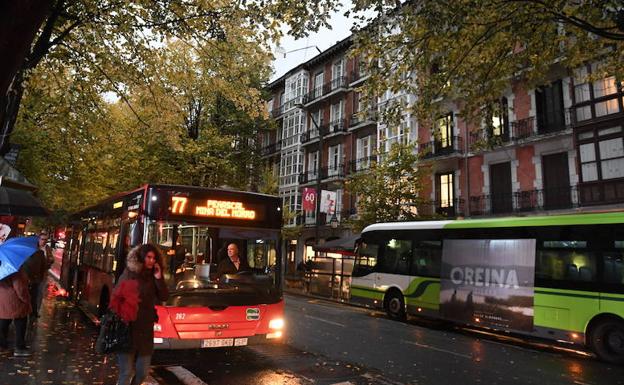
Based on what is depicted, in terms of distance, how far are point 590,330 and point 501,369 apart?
11.7ft

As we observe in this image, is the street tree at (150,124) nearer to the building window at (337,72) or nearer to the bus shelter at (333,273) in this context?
the building window at (337,72)

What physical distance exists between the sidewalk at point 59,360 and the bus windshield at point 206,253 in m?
1.66

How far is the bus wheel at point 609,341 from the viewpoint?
31.4ft

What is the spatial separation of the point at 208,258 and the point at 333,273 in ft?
52.4

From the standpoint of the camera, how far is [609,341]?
981 centimetres

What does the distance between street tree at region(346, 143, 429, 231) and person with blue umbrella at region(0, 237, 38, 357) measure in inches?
772

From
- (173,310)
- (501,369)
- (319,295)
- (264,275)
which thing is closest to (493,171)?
(319,295)

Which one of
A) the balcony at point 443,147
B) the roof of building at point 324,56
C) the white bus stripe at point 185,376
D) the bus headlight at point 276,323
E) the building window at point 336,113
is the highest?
the roof of building at point 324,56

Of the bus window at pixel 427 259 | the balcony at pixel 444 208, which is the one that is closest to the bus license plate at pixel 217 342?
the bus window at pixel 427 259

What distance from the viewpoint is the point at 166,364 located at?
744 centimetres

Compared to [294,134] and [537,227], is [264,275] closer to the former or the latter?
[537,227]

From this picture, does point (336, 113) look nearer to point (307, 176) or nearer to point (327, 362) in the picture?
point (307, 176)

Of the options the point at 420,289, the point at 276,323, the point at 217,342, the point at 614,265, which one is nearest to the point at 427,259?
the point at 420,289

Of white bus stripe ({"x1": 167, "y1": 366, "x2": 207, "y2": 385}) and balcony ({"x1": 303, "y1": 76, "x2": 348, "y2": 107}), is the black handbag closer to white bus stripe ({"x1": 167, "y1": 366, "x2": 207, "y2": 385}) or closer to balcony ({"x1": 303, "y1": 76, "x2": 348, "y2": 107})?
white bus stripe ({"x1": 167, "y1": 366, "x2": 207, "y2": 385})
